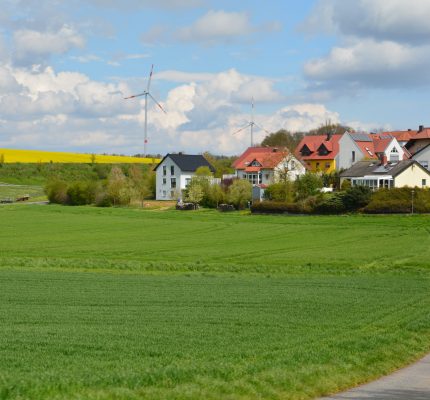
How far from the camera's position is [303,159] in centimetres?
12394

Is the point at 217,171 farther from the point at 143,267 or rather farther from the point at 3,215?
the point at 143,267

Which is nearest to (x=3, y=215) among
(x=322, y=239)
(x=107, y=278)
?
(x=322, y=239)

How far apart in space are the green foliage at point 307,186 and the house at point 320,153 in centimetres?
2696

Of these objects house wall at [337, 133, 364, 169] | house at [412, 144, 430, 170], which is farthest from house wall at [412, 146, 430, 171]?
house wall at [337, 133, 364, 169]

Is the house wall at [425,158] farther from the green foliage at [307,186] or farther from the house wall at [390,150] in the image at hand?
the green foliage at [307,186]

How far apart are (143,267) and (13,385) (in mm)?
32316

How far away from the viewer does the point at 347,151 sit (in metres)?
118

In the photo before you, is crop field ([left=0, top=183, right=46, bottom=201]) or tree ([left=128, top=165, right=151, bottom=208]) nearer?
tree ([left=128, top=165, right=151, bottom=208])

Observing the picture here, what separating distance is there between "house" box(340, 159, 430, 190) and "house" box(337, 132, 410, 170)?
13722 millimetres

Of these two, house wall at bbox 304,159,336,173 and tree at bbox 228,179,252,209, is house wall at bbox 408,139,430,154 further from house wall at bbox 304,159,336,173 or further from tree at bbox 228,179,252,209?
tree at bbox 228,179,252,209

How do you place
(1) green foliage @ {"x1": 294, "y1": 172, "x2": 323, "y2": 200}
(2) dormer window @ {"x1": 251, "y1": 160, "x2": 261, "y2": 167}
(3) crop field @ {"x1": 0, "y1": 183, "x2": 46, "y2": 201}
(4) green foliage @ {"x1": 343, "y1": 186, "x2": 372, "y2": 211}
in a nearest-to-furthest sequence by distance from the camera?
(4) green foliage @ {"x1": 343, "y1": 186, "x2": 372, "y2": 211}, (1) green foliage @ {"x1": 294, "y1": 172, "x2": 323, "y2": 200}, (2) dormer window @ {"x1": 251, "y1": 160, "x2": 261, "y2": 167}, (3) crop field @ {"x1": 0, "y1": 183, "x2": 46, "y2": 201}

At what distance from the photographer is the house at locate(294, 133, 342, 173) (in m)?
122

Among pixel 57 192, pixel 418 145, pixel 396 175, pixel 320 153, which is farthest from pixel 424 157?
pixel 57 192

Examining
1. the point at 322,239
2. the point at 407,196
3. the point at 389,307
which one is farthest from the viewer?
the point at 407,196
